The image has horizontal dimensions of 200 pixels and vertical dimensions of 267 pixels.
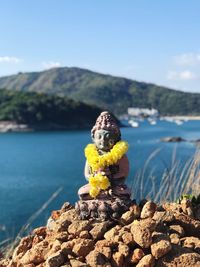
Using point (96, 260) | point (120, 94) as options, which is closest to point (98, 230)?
point (96, 260)

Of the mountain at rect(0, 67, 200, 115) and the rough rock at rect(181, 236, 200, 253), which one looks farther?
the mountain at rect(0, 67, 200, 115)

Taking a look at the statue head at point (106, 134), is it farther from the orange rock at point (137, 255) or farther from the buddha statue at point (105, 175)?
the orange rock at point (137, 255)

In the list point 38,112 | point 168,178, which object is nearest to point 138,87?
point 38,112

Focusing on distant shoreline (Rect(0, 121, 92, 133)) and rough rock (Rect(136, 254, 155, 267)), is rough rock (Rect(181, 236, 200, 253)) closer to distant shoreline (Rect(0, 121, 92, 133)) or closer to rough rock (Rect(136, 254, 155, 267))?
rough rock (Rect(136, 254, 155, 267))

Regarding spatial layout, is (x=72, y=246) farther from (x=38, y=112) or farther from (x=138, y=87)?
(x=138, y=87)

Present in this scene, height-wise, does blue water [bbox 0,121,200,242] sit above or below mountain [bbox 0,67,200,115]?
below

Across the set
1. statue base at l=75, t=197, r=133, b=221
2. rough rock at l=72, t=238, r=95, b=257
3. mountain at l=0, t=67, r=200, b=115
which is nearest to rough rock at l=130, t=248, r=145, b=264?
rough rock at l=72, t=238, r=95, b=257

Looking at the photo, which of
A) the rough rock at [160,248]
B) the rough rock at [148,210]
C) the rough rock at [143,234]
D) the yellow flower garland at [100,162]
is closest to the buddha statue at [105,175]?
the yellow flower garland at [100,162]
